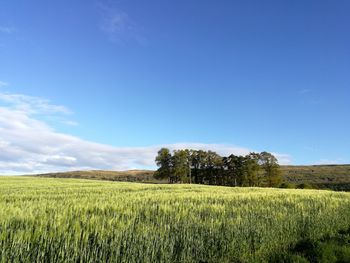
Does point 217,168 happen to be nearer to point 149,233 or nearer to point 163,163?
point 163,163

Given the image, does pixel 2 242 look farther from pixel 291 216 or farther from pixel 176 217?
pixel 291 216

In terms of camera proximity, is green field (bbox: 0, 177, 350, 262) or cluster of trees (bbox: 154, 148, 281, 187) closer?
green field (bbox: 0, 177, 350, 262)

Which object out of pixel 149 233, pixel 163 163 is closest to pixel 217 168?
pixel 163 163

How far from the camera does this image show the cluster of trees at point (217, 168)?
93.8 meters

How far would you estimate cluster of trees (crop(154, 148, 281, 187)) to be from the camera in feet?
308

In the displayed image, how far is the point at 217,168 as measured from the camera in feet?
341

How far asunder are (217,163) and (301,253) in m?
93.3

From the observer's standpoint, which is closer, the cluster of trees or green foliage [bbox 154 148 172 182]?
the cluster of trees

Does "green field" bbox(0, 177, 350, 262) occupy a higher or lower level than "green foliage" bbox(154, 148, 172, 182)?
lower

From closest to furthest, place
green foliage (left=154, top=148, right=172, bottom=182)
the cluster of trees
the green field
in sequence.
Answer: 1. the green field
2. the cluster of trees
3. green foliage (left=154, top=148, right=172, bottom=182)

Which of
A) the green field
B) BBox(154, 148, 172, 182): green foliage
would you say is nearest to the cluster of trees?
BBox(154, 148, 172, 182): green foliage

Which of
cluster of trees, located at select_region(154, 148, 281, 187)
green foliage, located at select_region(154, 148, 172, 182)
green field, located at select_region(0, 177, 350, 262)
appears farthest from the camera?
green foliage, located at select_region(154, 148, 172, 182)

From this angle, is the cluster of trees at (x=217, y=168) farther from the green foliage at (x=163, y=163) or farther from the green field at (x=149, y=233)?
the green field at (x=149, y=233)

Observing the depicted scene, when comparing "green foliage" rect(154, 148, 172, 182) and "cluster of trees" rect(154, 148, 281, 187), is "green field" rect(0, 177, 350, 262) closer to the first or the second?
"cluster of trees" rect(154, 148, 281, 187)
